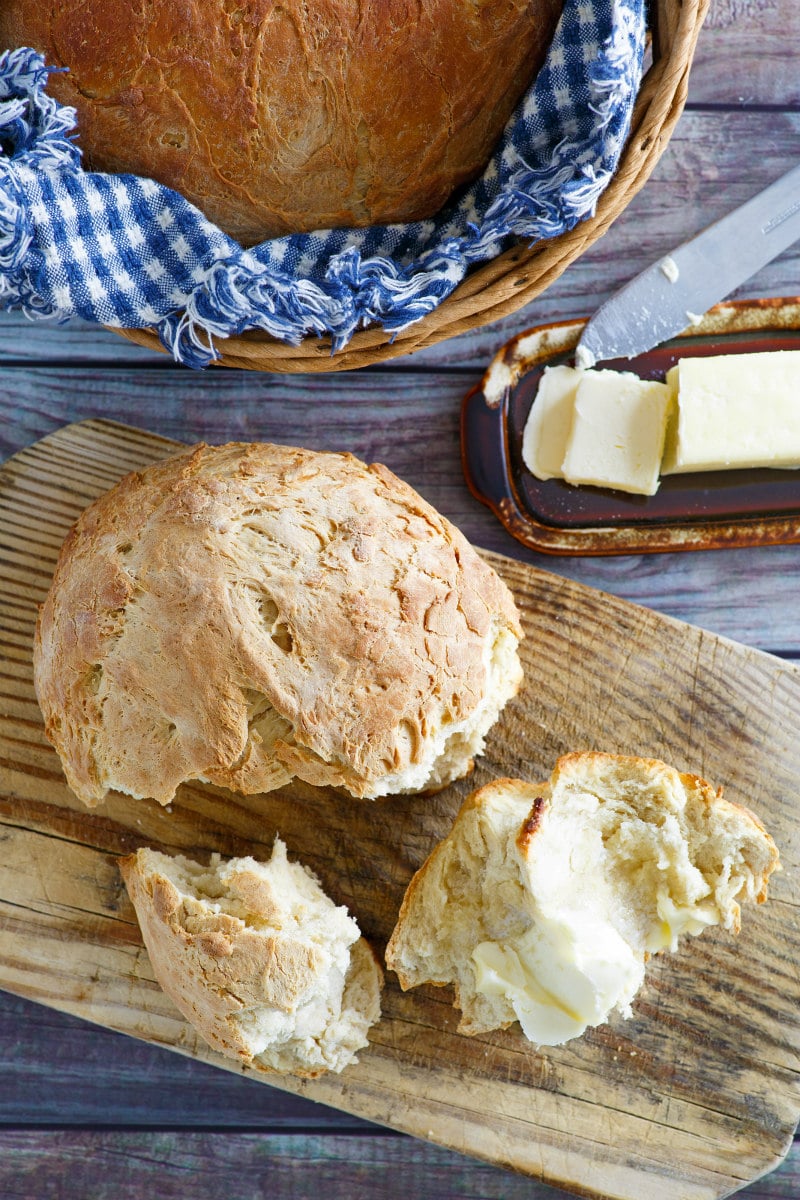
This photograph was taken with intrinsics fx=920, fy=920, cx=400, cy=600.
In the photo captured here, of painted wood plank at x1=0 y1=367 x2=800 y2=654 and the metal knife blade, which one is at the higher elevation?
the metal knife blade

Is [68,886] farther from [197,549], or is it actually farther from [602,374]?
[602,374]

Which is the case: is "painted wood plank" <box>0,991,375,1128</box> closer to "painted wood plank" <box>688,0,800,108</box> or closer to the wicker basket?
the wicker basket

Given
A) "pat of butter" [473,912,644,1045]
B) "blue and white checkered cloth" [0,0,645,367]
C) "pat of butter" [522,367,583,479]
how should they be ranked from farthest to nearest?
"pat of butter" [522,367,583,479] → "pat of butter" [473,912,644,1045] → "blue and white checkered cloth" [0,0,645,367]

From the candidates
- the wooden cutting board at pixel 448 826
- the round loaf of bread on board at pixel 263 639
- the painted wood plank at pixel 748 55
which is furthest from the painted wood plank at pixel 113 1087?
the painted wood plank at pixel 748 55

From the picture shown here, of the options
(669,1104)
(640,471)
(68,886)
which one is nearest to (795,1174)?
(669,1104)

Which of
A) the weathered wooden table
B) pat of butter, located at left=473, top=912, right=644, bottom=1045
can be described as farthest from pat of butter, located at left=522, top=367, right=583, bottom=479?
pat of butter, located at left=473, top=912, right=644, bottom=1045

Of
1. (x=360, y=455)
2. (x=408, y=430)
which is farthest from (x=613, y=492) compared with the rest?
(x=360, y=455)

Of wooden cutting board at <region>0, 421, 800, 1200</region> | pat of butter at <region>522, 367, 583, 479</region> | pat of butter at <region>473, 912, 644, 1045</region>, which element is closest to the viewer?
pat of butter at <region>473, 912, 644, 1045</region>

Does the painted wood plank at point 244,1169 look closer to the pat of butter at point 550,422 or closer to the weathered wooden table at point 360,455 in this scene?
the weathered wooden table at point 360,455
